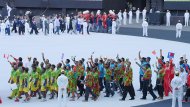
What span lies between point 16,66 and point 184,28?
2785 centimetres

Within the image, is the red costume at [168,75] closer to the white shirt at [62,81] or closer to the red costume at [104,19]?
the white shirt at [62,81]

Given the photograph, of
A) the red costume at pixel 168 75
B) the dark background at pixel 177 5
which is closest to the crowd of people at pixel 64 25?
the dark background at pixel 177 5

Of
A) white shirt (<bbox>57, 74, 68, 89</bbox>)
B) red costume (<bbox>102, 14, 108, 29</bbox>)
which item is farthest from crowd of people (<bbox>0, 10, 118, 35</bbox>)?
white shirt (<bbox>57, 74, 68, 89</bbox>)

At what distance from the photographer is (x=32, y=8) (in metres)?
56.7

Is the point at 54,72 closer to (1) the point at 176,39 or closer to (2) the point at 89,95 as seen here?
(2) the point at 89,95

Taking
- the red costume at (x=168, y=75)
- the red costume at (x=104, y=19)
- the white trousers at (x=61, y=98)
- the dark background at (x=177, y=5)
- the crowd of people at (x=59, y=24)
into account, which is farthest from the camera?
the dark background at (x=177, y=5)

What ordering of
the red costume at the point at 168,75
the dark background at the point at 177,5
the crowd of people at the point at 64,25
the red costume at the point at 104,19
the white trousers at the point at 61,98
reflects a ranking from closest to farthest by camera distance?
the white trousers at the point at 61,98
the red costume at the point at 168,75
the crowd of people at the point at 64,25
the red costume at the point at 104,19
the dark background at the point at 177,5

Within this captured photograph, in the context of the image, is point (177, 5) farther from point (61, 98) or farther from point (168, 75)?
point (61, 98)

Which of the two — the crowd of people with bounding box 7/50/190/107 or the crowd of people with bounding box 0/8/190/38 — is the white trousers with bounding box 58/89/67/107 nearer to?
the crowd of people with bounding box 7/50/190/107

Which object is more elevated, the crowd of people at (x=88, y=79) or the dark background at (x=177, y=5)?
the dark background at (x=177, y=5)

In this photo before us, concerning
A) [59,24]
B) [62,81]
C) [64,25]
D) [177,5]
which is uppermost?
[177,5]

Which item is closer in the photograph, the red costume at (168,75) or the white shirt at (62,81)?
the white shirt at (62,81)

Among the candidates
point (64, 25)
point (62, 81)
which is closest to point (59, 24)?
point (64, 25)

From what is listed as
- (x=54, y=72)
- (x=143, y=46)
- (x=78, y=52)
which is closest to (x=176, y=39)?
(x=143, y=46)
